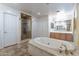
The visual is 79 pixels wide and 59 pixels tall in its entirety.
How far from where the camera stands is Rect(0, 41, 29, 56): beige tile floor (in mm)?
1579

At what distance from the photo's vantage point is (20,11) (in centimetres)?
176

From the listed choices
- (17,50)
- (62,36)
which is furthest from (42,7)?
(17,50)

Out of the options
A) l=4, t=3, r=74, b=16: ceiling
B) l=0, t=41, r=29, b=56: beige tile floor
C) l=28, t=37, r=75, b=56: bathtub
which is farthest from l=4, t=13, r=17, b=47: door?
l=28, t=37, r=75, b=56: bathtub

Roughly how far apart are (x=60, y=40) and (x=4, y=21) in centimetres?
107

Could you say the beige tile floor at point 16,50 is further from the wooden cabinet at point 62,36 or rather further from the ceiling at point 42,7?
the ceiling at point 42,7

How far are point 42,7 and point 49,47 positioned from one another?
739 millimetres

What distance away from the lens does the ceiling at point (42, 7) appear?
162cm

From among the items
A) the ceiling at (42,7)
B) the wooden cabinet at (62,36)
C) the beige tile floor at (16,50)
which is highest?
the ceiling at (42,7)

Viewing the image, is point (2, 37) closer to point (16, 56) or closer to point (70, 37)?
point (16, 56)

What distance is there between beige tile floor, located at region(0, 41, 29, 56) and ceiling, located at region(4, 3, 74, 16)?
2.16ft

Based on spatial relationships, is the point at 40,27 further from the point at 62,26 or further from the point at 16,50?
the point at 16,50

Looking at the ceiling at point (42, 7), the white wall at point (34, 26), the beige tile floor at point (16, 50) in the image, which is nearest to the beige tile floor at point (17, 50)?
the beige tile floor at point (16, 50)

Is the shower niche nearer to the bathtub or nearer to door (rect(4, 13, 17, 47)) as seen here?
the bathtub

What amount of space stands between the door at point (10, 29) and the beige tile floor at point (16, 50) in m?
0.09
